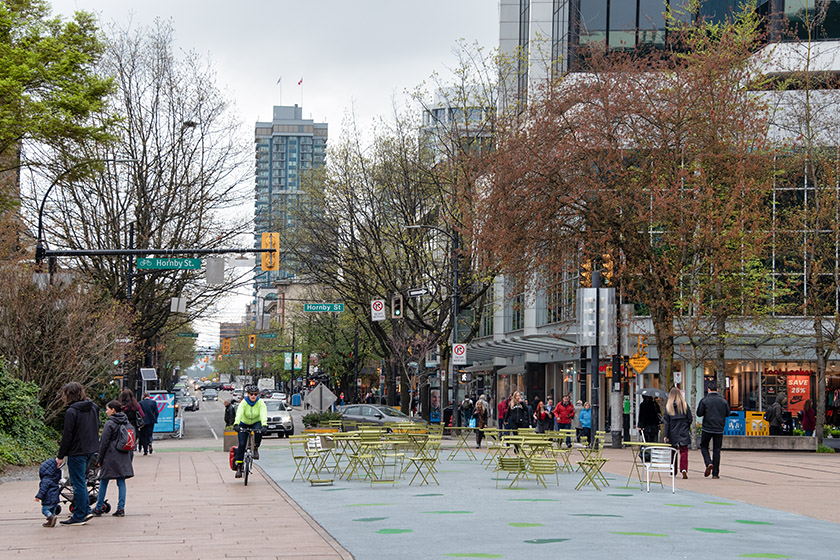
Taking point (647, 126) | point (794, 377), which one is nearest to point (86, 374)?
point (647, 126)

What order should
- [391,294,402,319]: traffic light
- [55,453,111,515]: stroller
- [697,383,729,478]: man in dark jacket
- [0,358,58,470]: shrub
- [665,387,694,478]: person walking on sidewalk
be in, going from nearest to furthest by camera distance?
[55,453,111,515]: stroller < [665,387,694,478]: person walking on sidewalk < [697,383,729,478]: man in dark jacket < [0,358,58,470]: shrub < [391,294,402,319]: traffic light

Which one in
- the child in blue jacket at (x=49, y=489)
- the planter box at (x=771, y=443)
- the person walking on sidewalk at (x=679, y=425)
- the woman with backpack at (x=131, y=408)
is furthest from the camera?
the planter box at (x=771, y=443)

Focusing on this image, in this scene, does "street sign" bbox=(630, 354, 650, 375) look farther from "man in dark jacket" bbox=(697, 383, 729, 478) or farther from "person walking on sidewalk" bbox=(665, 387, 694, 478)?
"person walking on sidewalk" bbox=(665, 387, 694, 478)

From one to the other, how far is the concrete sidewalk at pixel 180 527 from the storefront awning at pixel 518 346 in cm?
2554

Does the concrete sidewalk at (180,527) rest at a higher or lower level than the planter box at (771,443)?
higher

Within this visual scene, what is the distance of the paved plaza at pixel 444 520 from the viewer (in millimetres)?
10766

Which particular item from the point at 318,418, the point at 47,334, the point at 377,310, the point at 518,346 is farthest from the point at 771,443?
the point at 47,334

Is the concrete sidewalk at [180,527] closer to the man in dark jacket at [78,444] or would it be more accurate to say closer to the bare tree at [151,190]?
the man in dark jacket at [78,444]

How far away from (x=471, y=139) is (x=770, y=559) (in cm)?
3332

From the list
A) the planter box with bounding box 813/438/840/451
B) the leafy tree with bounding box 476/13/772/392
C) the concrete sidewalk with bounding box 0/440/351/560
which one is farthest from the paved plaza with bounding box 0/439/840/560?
the planter box with bounding box 813/438/840/451

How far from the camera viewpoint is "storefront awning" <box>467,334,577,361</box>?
4750 cm

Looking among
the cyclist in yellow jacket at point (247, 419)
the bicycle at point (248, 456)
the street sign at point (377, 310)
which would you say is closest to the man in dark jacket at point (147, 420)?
the bicycle at point (248, 456)

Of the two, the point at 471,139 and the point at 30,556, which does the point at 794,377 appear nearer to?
the point at 471,139

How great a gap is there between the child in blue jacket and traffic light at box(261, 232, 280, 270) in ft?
45.4
